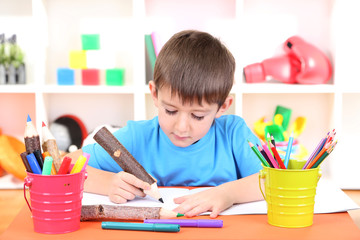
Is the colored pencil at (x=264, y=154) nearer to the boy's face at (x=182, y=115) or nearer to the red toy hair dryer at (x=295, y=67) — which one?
the boy's face at (x=182, y=115)

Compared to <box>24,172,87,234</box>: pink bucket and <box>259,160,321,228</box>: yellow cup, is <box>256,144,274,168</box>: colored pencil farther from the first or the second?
<box>24,172,87,234</box>: pink bucket

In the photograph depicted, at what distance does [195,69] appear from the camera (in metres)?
1.05

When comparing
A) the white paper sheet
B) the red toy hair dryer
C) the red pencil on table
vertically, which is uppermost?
the red toy hair dryer

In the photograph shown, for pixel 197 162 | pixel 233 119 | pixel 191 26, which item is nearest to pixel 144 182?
pixel 197 162

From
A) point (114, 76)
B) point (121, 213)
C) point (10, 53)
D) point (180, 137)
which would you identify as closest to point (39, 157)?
point (121, 213)

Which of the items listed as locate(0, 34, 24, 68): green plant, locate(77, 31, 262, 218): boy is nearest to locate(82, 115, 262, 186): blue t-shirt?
locate(77, 31, 262, 218): boy

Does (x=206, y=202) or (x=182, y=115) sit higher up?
(x=182, y=115)

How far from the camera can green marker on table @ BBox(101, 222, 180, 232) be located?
0.77m

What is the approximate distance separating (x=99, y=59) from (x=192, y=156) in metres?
1.30

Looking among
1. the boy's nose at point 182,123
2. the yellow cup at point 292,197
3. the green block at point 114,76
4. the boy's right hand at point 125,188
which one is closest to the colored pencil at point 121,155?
the boy's right hand at point 125,188

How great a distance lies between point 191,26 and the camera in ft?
8.40

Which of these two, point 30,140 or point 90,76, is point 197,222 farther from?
point 90,76

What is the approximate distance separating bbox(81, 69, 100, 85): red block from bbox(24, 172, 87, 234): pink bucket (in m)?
1.68

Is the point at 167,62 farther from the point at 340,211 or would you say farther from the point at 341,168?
the point at 341,168
